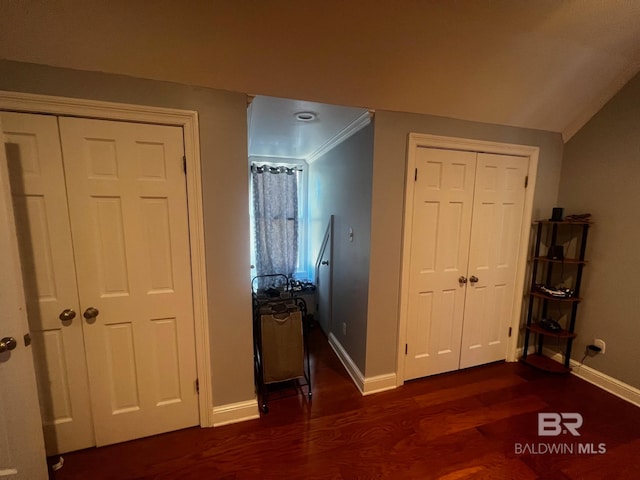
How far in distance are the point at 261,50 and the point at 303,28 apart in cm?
26

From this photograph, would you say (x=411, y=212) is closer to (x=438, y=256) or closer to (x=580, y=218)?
(x=438, y=256)

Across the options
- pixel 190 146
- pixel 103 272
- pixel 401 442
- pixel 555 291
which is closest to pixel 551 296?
pixel 555 291

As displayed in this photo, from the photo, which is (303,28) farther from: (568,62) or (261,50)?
(568,62)

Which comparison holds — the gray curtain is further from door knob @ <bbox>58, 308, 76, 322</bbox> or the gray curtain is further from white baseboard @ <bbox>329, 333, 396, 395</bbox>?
door knob @ <bbox>58, 308, 76, 322</bbox>

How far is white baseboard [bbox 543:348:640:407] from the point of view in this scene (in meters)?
2.08

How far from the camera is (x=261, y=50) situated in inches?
57.2

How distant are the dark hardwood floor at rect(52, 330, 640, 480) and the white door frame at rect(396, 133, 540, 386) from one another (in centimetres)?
42

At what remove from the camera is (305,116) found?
2148 mm

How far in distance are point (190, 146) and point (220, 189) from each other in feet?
0.97

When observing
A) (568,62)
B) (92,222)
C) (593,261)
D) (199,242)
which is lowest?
(593,261)

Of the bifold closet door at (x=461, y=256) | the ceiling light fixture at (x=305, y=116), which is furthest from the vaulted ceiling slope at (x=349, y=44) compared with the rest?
the bifold closet door at (x=461, y=256)

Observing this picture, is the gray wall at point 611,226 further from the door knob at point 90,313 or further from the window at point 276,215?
the door knob at point 90,313

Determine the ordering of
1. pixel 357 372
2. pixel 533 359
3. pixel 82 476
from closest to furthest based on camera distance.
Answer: pixel 82 476, pixel 357 372, pixel 533 359

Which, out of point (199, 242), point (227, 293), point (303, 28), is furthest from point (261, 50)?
point (227, 293)
